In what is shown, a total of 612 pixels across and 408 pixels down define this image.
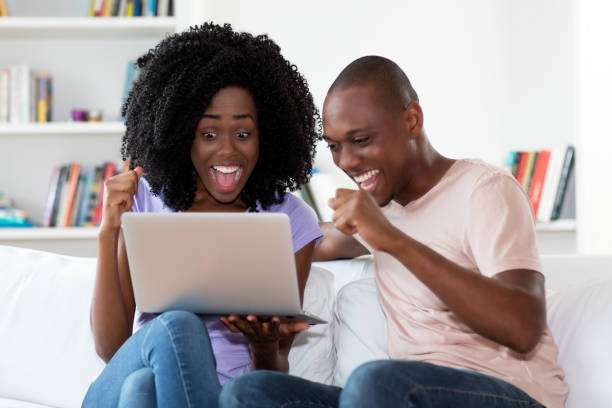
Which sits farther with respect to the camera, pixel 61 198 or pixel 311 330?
pixel 61 198

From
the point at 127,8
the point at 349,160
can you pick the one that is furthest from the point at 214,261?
the point at 127,8

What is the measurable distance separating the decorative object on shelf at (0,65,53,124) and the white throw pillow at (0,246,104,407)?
1.30 meters

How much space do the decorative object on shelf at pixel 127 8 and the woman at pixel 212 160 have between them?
1.49 m

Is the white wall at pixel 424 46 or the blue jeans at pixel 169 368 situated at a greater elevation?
the white wall at pixel 424 46

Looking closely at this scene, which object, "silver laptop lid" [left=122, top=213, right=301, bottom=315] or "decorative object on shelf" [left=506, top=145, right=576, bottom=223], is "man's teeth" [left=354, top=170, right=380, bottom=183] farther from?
"decorative object on shelf" [left=506, top=145, right=576, bottom=223]

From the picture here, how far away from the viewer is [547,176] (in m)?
3.31

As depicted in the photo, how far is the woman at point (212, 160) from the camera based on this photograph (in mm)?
1666

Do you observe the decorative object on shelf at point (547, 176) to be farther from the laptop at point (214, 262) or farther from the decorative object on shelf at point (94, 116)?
the laptop at point (214, 262)

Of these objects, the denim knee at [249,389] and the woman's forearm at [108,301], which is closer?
the denim knee at [249,389]

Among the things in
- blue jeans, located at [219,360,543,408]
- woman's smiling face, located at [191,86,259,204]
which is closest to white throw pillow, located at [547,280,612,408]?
blue jeans, located at [219,360,543,408]

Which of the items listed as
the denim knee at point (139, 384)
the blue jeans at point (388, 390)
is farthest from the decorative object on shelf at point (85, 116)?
the blue jeans at point (388, 390)

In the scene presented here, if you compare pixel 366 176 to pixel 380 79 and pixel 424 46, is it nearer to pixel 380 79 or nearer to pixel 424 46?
pixel 380 79

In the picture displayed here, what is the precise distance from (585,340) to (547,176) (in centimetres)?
172

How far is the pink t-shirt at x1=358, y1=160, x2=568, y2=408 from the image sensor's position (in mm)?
1436
